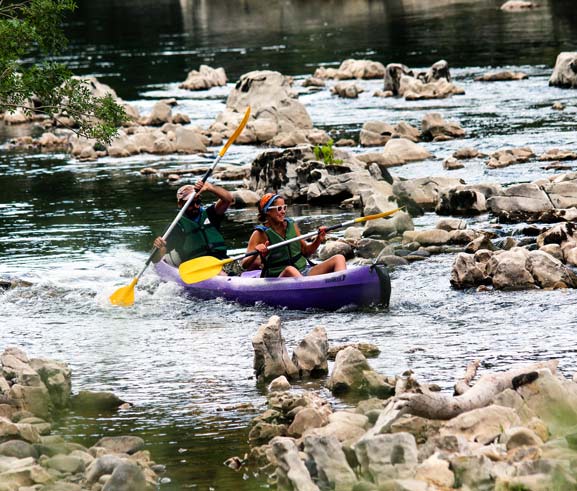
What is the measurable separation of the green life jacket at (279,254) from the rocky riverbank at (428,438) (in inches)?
162

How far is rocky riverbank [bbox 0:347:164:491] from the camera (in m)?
7.34

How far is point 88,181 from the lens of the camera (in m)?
22.7

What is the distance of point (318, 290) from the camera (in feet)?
41.3

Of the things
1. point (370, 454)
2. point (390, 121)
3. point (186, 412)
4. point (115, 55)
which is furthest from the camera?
point (115, 55)

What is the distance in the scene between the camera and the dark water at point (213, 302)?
9.67 meters

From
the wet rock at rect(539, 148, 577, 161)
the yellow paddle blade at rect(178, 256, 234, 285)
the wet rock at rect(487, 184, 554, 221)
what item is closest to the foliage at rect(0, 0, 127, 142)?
the yellow paddle blade at rect(178, 256, 234, 285)

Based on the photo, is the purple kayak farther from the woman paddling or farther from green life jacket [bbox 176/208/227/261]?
green life jacket [bbox 176/208/227/261]

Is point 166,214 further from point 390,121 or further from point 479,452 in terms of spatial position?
point 479,452

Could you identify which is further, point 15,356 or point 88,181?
point 88,181

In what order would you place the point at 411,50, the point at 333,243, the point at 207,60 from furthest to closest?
the point at 207,60, the point at 411,50, the point at 333,243

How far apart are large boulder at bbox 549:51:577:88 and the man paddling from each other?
1610 centimetres

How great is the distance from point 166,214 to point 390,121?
8.57 meters

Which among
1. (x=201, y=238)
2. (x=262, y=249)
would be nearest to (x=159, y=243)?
(x=201, y=238)

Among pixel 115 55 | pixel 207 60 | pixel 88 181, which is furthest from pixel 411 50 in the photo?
pixel 88 181
